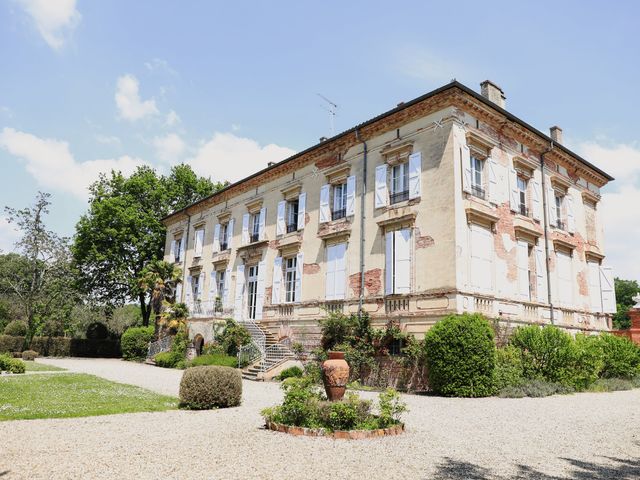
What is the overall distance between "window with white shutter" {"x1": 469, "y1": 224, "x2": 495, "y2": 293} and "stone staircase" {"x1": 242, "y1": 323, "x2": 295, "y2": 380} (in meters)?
7.71

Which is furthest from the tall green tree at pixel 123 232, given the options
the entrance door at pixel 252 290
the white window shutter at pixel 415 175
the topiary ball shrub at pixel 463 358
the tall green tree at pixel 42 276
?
the topiary ball shrub at pixel 463 358

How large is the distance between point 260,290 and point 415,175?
381 inches

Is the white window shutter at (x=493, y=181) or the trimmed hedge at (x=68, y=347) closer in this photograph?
the white window shutter at (x=493, y=181)

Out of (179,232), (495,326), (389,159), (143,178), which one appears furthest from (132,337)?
(495,326)

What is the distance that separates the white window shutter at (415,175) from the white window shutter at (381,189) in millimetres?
1145

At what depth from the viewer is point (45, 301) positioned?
3303 centimetres

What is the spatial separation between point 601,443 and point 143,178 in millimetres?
33525

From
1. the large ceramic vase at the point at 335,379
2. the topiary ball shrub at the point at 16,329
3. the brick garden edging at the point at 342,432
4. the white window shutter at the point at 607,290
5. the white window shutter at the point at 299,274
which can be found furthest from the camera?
the topiary ball shrub at the point at 16,329

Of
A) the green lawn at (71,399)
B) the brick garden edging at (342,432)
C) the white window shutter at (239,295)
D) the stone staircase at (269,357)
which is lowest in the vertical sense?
the green lawn at (71,399)

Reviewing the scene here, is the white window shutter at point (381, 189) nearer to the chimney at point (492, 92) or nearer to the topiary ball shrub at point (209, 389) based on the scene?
the chimney at point (492, 92)

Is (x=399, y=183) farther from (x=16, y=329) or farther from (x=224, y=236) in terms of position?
(x=16, y=329)

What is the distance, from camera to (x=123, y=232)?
32844 millimetres

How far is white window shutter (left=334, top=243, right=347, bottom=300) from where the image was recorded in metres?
18.2

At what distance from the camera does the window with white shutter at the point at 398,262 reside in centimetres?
1588
